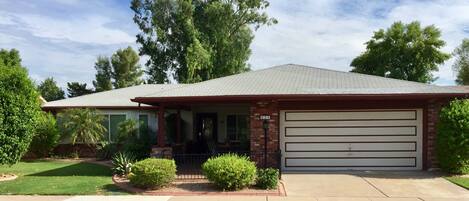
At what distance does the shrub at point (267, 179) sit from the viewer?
11836mm

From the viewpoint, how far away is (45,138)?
20.7 meters

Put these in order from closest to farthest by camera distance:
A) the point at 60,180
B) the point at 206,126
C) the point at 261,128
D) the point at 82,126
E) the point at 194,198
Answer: the point at 194,198, the point at 60,180, the point at 261,128, the point at 82,126, the point at 206,126

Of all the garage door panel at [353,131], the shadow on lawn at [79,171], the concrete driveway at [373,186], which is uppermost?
→ the garage door panel at [353,131]

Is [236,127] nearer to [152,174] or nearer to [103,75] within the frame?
[152,174]

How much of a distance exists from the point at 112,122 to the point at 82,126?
5.16 feet

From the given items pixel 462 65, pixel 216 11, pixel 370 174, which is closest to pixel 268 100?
pixel 370 174

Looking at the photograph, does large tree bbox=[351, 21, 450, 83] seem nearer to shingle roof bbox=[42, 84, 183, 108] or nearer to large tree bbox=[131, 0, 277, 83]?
large tree bbox=[131, 0, 277, 83]

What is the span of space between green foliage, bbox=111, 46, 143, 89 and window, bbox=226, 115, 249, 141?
29.1m

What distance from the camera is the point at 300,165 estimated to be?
15719 mm

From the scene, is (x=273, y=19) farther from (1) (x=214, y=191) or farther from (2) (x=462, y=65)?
(1) (x=214, y=191)

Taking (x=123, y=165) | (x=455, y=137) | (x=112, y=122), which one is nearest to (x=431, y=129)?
(x=455, y=137)

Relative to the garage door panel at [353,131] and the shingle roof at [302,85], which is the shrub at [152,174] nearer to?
the shingle roof at [302,85]

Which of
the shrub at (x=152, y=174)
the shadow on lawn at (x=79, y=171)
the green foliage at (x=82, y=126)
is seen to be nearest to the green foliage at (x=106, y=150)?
the green foliage at (x=82, y=126)

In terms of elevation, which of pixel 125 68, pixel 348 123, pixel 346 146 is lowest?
pixel 346 146
